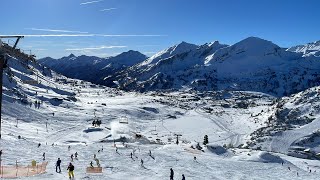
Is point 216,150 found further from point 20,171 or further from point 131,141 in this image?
point 20,171

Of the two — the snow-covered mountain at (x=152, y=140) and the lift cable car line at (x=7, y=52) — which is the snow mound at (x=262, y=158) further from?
the lift cable car line at (x=7, y=52)

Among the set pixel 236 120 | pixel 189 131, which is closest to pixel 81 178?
pixel 189 131

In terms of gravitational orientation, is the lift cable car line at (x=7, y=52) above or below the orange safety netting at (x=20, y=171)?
above

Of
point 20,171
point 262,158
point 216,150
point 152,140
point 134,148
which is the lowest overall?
point 20,171

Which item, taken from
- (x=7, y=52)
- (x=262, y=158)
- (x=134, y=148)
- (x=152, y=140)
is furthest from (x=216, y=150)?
(x=7, y=52)

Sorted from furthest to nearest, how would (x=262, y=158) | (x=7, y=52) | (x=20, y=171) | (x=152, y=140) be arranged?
(x=152, y=140) → (x=262, y=158) → (x=20, y=171) → (x=7, y=52)

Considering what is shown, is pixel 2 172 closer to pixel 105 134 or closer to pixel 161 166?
pixel 161 166

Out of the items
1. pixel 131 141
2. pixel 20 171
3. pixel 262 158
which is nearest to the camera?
pixel 20 171

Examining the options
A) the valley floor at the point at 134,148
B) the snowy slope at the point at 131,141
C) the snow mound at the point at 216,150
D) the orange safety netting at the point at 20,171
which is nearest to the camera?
the orange safety netting at the point at 20,171

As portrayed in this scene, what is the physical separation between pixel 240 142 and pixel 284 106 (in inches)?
1745

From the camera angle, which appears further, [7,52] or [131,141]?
[131,141]

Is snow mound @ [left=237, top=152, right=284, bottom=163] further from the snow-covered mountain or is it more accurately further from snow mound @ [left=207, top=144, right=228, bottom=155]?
snow mound @ [left=207, top=144, right=228, bottom=155]

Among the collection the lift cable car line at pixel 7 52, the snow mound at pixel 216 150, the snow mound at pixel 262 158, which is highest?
the lift cable car line at pixel 7 52

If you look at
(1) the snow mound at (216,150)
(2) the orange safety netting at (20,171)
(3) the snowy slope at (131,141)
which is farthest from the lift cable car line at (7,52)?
(1) the snow mound at (216,150)
